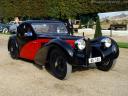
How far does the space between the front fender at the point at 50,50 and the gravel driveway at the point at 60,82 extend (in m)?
0.41

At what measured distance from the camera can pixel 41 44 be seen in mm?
9289

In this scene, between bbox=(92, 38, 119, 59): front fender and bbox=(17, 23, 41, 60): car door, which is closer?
bbox=(92, 38, 119, 59): front fender

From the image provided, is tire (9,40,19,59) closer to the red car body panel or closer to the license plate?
the red car body panel

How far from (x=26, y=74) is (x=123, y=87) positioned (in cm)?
288

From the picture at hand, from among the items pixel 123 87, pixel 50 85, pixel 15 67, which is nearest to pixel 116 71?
pixel 123 87

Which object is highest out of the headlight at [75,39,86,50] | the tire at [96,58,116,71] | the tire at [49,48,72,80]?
the headlight at [75,39,86,50]

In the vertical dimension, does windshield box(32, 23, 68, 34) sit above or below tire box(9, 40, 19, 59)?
above

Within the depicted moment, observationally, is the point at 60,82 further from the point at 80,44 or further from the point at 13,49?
the point at 13,49

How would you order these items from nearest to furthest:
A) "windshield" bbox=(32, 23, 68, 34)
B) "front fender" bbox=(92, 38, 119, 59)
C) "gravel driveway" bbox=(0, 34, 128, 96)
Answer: "gravel driveway" bbox=(0, 34, 128, 96)
"front fender" bbox=(92, 38, 119, 59)
"windshield" bbox=(32, 23, 68, 34)

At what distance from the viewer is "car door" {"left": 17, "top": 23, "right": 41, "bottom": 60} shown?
9.70 m

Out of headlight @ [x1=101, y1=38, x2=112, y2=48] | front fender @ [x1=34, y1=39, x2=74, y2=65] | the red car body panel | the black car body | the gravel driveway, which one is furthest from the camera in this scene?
the black car body

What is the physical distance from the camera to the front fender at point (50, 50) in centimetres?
780

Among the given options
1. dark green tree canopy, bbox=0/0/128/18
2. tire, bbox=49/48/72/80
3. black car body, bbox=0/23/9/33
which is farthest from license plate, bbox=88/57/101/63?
black car body, bbox=0/23/9/33

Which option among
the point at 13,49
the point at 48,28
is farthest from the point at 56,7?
the point at 48,28
